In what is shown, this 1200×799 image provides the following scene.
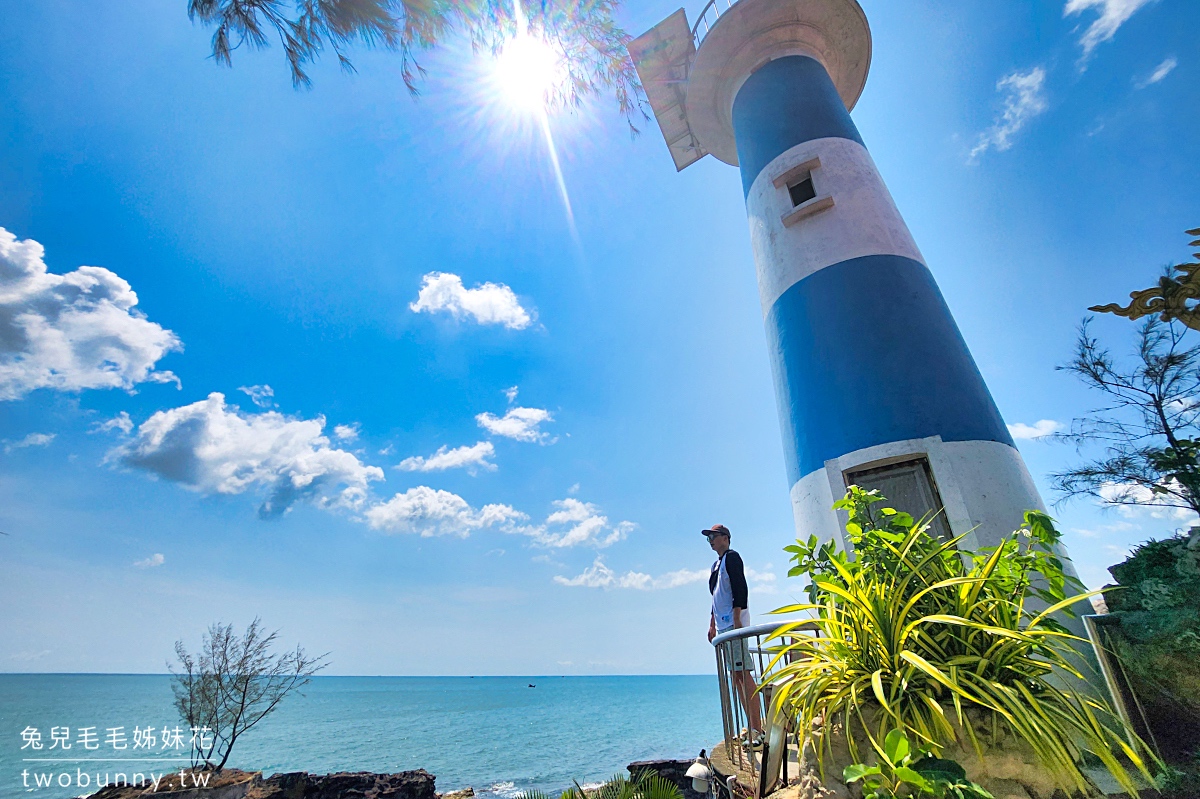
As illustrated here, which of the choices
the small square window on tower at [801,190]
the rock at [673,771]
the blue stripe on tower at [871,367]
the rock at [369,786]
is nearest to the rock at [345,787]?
the rock at [369,786]

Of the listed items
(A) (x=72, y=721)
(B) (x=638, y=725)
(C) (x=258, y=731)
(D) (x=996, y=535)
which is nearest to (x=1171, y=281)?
(D) (x=996, y=535)

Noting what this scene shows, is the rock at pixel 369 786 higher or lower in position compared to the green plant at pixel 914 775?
lower

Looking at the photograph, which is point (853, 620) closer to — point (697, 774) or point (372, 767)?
point (697, 774)

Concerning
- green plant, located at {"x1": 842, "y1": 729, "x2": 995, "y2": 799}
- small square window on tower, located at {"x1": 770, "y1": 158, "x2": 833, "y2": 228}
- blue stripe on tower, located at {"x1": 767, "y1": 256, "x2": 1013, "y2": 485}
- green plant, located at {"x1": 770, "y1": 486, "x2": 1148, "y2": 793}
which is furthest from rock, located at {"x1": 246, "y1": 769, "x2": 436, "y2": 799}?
small square window on tower, located at {"x1": 770, "y1": 158, "x2": 833, "y2": 228}

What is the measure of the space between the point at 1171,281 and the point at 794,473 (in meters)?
3.05

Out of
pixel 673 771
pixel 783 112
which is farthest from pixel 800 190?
pixel 673 771

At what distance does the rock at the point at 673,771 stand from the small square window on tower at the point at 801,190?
737cm

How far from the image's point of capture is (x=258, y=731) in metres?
42.8

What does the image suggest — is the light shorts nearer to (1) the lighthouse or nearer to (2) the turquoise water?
(1) the lighthouse

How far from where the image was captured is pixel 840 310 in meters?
5.28

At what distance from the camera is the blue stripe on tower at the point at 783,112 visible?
6809 millimetres

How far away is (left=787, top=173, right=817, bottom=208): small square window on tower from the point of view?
6496mm

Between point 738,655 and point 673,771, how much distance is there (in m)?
5.35

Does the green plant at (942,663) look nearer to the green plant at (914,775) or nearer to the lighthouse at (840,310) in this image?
the green plant at (914,775)
